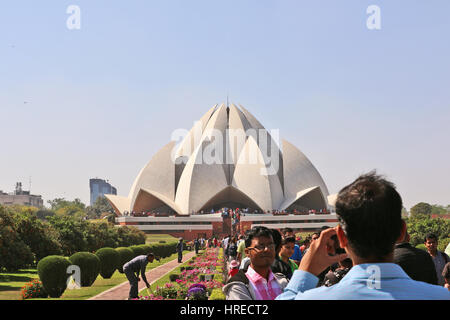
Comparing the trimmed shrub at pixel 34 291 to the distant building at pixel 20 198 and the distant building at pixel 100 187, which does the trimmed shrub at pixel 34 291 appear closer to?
the distant building at pixel 20 198

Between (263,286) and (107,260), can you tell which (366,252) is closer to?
(263,286)

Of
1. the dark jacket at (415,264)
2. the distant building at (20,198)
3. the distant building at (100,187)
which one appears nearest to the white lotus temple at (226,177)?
the dark jacket at (415,264)

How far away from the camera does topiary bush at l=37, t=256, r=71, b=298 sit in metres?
7.73

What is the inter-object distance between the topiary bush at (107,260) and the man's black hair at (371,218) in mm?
10482

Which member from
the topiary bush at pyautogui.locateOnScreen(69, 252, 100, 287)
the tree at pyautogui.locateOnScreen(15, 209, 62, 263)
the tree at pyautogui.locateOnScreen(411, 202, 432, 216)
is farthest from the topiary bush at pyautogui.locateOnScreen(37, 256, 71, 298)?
the tree at pyautogui.locateOnScreen(411, 202, 432, 216)

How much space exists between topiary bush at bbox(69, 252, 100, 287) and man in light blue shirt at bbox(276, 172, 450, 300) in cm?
813

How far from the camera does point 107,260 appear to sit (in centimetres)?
1126

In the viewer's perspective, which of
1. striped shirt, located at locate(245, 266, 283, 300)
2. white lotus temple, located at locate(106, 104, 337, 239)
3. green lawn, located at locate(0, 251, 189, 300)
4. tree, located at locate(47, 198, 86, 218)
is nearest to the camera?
striped shirt, located at locate(245, 266, 283, 300)

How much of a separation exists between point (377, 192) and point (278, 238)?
2.26 m

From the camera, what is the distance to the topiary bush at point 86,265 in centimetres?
897

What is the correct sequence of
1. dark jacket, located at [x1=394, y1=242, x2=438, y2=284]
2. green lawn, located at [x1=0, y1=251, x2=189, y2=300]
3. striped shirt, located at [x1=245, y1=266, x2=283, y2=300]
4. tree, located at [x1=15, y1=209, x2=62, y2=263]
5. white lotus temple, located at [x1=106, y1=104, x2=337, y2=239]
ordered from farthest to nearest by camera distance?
white lotus temple, located at [x1=106, y1=104, x2=337, y2=239] → tree, located at [x1=15, y1=209, x2=62, y2=263] → green lawn, located at [x1=0, y1=251, x2=189, y2=300] → dark jacket, located at [x1=394, y1=242, x2=438, y2=284] → striped shirt, located at [x1=245, y1=266, x2=283, y2=300]

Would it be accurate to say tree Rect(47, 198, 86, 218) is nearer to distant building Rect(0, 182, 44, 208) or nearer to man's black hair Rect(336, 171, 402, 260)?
distant building Rect(0, 182, 44, 208)
